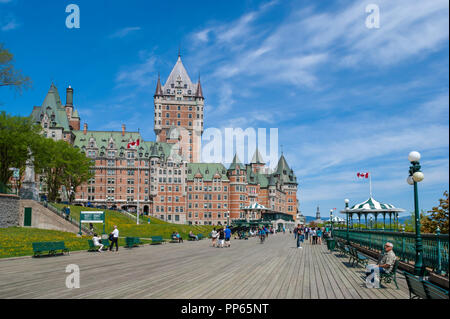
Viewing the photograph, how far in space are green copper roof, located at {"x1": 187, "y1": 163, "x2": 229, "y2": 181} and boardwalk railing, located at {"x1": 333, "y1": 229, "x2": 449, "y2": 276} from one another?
93511 millimetres

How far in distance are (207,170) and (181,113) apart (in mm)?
26374

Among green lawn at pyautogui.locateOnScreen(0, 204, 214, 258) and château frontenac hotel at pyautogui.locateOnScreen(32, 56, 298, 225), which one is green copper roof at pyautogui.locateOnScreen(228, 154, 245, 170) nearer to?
château frontenac hotel at pyautogui.locateOnScreen(32, 56, 298, 225)

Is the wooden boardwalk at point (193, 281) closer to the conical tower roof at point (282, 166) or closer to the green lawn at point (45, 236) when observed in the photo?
the green lawn at point (45, 236)

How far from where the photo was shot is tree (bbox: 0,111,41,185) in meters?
55.9

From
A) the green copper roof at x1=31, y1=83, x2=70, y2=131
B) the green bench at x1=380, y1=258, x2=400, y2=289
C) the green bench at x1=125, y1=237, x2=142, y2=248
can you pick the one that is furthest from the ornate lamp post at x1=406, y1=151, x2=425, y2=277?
the green copper roof at x1=31, y1=83, x2=70, y2=131

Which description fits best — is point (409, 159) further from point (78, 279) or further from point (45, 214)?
point (45, 214)

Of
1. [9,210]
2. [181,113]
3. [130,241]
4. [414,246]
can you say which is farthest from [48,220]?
[181,113]

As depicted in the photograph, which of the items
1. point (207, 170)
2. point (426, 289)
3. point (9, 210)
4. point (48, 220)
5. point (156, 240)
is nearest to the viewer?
point (426, 289)

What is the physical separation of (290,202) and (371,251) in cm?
12458

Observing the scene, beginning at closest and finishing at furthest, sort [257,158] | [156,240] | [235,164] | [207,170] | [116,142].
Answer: [156,240]
[116,142]
[207,170]
[235,164]
[257,158]

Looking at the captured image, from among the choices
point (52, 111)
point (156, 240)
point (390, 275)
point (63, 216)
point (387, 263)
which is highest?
point (52, 111)

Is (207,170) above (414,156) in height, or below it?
above

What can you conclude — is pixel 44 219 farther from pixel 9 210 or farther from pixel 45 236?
pixel 45 236

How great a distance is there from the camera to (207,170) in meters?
121
